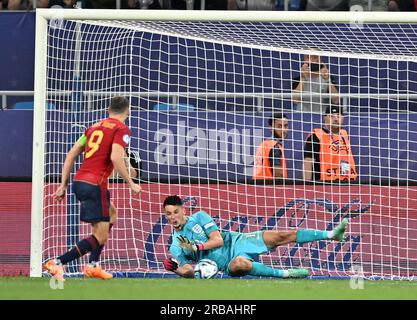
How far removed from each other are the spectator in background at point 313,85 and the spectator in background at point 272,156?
0.28 metres

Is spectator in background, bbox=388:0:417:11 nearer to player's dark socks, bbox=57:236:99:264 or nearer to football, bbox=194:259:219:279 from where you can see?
football, bbox=194:259:219:279

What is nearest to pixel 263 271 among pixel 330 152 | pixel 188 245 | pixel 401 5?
pixel 188 245

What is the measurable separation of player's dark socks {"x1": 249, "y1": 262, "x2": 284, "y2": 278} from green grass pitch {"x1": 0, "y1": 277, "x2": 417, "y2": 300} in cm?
49

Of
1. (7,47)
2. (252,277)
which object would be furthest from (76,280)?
(7,47)

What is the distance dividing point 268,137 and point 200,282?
2315 millimetres

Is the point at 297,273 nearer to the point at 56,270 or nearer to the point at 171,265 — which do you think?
the point at 171,265

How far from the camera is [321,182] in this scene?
1365 centimetres

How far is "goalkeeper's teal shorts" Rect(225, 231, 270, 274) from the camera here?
43.2ft

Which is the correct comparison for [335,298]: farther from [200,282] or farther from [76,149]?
[76,149]

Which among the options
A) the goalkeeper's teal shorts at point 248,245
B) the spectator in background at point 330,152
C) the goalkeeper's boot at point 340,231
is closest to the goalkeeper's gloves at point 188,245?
the goalkeeper's teal shorts at point 248,245

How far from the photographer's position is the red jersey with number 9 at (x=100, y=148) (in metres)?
12.0

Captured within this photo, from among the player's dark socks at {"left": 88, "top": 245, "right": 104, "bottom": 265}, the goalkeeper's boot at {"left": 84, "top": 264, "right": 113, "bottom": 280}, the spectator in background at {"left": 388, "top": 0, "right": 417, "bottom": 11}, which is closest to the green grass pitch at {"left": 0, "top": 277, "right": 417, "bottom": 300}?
the goalkeeper's boot at {"left": 84, "top": 264, "right": 113, "bottom": 280}

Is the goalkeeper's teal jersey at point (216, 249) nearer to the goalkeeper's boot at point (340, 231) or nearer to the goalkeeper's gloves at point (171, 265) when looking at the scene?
the goalkeeper's gloves at point (171, 265)

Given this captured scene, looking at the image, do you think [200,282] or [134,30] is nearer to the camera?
[200,282]
